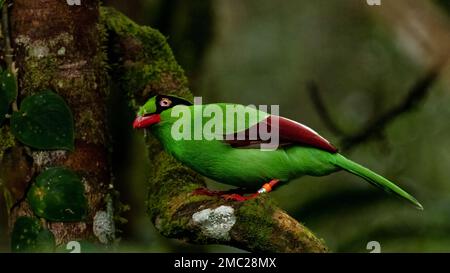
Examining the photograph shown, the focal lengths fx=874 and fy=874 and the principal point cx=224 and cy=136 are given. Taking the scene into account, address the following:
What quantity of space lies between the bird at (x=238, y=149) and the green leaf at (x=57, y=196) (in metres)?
0.27

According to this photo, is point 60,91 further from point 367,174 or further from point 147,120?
point 367,174

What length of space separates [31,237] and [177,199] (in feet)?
1.45

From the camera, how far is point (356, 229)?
4.03 metres

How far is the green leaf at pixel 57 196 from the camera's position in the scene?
241 cm

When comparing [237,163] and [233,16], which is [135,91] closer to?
[237,163]

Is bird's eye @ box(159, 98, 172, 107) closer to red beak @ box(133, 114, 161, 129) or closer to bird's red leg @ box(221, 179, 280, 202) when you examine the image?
red beak @ box(133, 114, 161, 129)

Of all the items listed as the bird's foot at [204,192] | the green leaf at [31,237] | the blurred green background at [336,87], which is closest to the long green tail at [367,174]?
the bird's foot at [204,192]

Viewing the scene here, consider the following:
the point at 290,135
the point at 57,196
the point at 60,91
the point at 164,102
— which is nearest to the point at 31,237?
the point at 57,196

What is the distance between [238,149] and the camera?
2496 millimetres

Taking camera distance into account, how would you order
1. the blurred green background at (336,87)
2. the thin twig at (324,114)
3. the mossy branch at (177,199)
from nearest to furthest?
the mossy branch at (177,199), the blurred green background at (336,87), the thin twig at (324,114)

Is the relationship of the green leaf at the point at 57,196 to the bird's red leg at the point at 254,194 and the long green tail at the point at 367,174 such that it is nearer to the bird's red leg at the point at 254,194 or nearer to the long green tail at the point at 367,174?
the bird's red leg at the point at 254,194

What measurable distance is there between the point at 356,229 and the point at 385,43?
3.64 ft
